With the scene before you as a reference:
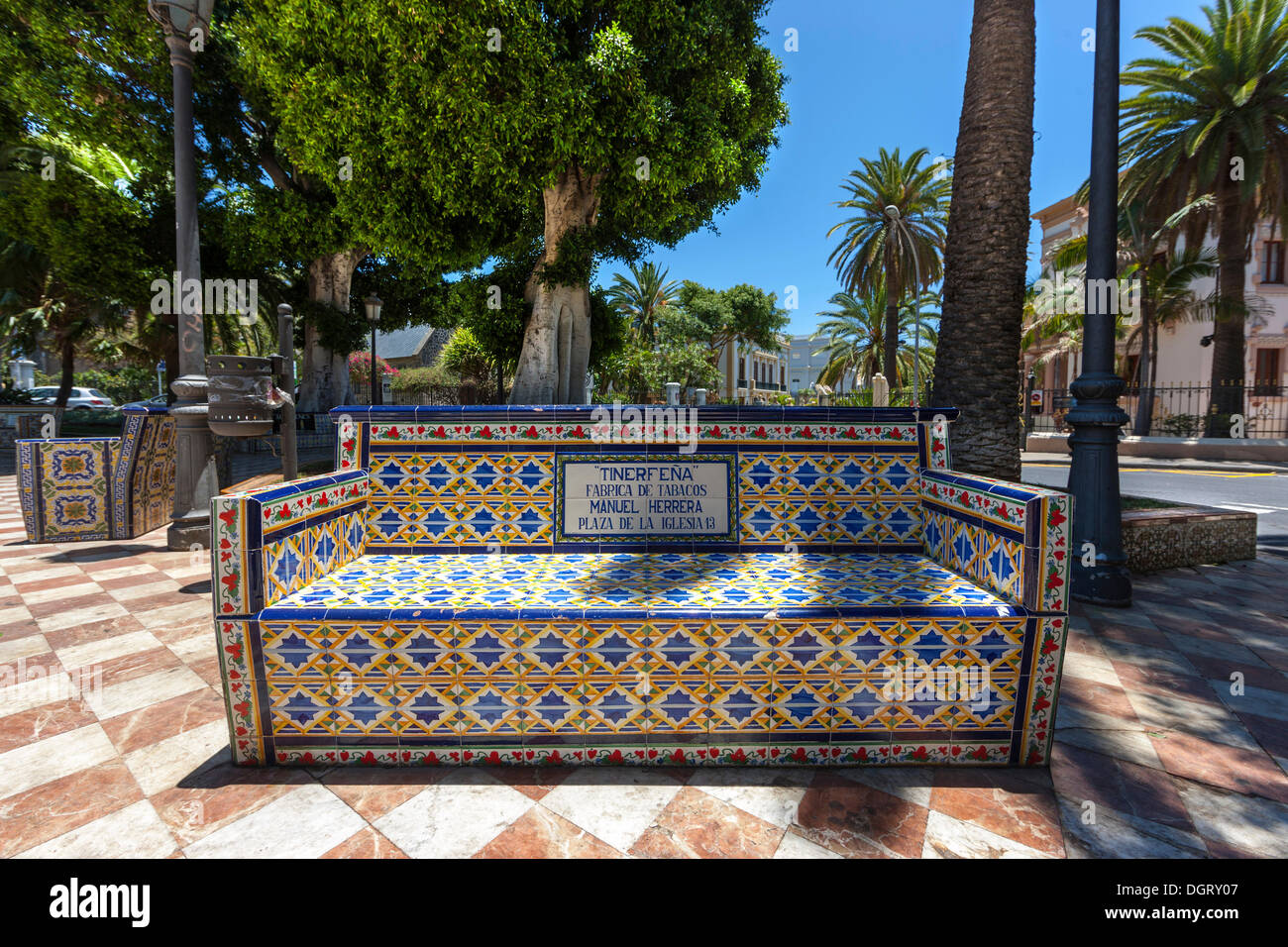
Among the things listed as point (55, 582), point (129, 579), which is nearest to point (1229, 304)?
point (129, 579)

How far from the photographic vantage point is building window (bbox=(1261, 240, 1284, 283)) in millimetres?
24188

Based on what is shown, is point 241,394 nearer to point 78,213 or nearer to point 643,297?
point 78,213

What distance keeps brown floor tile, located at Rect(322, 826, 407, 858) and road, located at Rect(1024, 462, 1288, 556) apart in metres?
6.80

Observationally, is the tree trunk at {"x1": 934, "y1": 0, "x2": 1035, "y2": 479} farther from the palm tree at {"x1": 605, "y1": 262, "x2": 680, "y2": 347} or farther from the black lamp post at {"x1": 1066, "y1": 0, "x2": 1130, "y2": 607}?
the palm tree at {"x1": 605, "y1": 262, "x2": 680, "y2": 347}

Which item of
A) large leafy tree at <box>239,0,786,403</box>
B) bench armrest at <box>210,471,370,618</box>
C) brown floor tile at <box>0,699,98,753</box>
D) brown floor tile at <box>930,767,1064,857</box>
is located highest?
large leafy tree at <box>239,0,786,403</box>

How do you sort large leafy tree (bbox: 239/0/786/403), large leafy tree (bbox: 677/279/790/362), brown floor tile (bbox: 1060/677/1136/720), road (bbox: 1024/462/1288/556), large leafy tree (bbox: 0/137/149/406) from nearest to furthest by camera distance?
brown floor tile (bbox: 1060/677/1136/720) < road (bbox: 1024/462/1288/556) < large leafy tree (bbox: 239/0/786/403) < large leafy tree (bbox: 0/137/149/406) < large leafy tree (bbox: 677/279/790/362)

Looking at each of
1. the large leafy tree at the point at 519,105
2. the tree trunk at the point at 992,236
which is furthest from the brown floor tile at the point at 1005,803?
the large leafy tree at the point at 519,105

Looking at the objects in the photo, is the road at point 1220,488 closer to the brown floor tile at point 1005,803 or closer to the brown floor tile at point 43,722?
the brown floor tile at point 1005,803

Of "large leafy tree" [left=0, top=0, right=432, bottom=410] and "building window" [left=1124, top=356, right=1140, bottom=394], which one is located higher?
"large leafy tree" [left=0, top=0, right=432, bottom=410]

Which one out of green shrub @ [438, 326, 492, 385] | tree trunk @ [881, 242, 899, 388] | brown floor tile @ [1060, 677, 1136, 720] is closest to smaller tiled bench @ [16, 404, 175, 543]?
brown floor tile @ [1060, 677, 1136, 720]

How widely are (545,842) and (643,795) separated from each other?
347 mm
